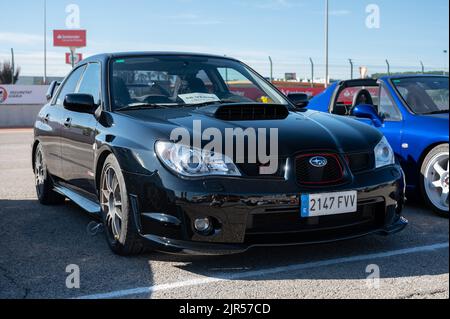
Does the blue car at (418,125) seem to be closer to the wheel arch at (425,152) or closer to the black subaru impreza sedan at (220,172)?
the wheel arch at (425,152)

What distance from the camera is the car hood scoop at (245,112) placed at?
420 cm

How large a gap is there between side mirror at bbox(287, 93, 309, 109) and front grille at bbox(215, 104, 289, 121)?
3.19 ft

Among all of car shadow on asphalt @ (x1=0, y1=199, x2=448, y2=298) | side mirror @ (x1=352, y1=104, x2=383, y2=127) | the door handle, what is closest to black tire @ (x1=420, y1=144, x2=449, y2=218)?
car shadow on asphalt @ (x1=0, y1=199, x2=448, y2=298)

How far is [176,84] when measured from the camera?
4.93m

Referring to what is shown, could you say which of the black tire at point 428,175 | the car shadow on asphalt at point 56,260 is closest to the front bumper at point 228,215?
the car shadow on asphalt at point 56,260

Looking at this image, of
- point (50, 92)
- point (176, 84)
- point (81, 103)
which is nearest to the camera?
point (81, 103)

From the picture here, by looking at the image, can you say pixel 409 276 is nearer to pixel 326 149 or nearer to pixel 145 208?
pixel 326 149

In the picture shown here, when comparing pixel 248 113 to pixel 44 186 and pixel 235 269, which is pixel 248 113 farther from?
pixel 44 186

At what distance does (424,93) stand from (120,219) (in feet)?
11.6

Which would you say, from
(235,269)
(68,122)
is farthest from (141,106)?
(235,269)

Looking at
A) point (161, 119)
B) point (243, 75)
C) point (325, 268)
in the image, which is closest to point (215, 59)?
point (243, 75)

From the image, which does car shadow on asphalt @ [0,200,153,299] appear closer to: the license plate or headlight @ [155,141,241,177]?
headlight @ [155,141,241,177]

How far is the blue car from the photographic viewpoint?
5.36m
